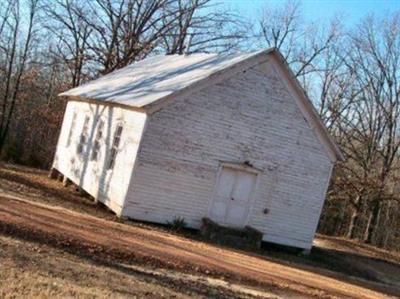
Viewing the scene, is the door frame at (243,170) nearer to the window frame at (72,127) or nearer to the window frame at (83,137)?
A: the window frame at (83,137)

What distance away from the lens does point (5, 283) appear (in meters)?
8.70

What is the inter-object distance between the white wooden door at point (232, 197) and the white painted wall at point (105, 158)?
10.4 ft

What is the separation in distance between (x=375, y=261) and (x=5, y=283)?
71.3 ft

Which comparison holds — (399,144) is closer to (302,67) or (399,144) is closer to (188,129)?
(302,67)

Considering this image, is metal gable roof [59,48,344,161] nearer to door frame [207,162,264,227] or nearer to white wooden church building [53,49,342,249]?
white wooden church building [53,49,342,249]

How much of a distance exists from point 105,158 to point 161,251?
839 cm

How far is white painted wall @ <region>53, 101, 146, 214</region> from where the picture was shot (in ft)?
68.2

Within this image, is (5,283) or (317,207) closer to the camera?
(5,283)

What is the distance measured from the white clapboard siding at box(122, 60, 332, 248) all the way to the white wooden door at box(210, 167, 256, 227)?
28cm

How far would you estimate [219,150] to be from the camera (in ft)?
71.5

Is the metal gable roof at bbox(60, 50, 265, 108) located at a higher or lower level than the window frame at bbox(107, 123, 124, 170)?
higher

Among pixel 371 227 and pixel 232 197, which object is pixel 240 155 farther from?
pixel 371 227

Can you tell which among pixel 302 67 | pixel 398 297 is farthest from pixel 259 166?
pixel 302 67

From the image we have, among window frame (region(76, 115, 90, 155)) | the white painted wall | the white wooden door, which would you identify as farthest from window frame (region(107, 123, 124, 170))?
window frame (region(76, 115, 90, 155))
